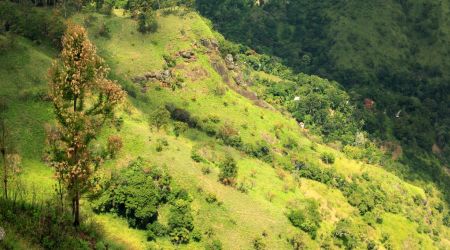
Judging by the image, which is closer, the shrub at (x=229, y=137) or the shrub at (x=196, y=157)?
the shrub at (x=196, y=157)

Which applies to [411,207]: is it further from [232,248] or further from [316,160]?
[232,248]

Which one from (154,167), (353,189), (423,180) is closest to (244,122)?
(353,189)

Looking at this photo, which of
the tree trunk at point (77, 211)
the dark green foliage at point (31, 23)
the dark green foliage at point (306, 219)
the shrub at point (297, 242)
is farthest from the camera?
the dark green foliage at point (31, 23)

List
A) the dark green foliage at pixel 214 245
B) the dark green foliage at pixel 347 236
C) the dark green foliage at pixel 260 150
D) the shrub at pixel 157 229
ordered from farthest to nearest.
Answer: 1. the dark green foliage at pixel 260 150
2. the dark green foliage at pixel 347 236
3. the dark green foliage at pixel 214 245
4. the shrub at pixel 157 229

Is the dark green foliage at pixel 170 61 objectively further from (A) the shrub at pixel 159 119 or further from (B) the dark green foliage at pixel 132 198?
(B) the dark green foliage at pixel 132 198

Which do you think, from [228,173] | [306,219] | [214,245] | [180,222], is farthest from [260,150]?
[180,222]

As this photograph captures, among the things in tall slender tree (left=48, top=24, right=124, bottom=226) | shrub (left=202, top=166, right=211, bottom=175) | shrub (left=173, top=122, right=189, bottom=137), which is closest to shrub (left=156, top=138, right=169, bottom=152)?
shrub (left=202, top=166, right=211, bottom=175)

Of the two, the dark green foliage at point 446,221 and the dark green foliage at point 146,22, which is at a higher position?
the dark green foliage at point 146,22

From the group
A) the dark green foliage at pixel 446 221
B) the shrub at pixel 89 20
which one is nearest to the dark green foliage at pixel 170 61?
the shrub at pixel 89 20

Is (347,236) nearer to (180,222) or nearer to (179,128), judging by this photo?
(180,222)
